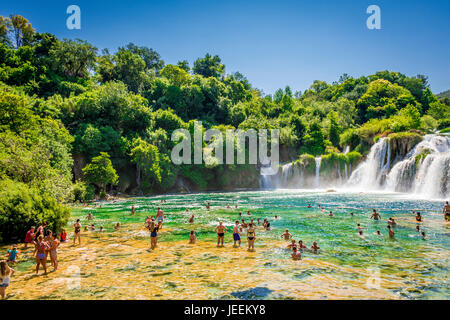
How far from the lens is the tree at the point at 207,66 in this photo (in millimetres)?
91125

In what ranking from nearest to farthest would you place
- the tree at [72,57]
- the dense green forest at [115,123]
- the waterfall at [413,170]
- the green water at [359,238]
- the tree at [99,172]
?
the green water at [359,238], the dense green forest at [115,123], the waterfall at [413,170], the tree at [99,172], the tree at [72,57]

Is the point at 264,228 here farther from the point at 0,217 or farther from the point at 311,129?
the point at 311,129

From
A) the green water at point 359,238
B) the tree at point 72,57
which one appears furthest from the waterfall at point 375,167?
the tree at point 72,57

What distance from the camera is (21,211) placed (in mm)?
14305

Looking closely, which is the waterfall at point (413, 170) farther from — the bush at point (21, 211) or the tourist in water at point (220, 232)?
the bush at point (21, 211)

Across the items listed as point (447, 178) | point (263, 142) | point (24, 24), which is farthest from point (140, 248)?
point (24, 24)

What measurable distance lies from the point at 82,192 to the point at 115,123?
17333 mm

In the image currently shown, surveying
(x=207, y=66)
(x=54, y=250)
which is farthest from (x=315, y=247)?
(x=207, y=66)

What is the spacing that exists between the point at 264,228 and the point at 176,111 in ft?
174

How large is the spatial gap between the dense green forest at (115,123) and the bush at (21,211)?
0.05 meters

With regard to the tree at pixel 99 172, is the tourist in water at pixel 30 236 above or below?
below

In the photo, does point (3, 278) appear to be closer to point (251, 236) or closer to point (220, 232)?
point (220, 232)

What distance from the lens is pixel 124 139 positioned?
4544cm
